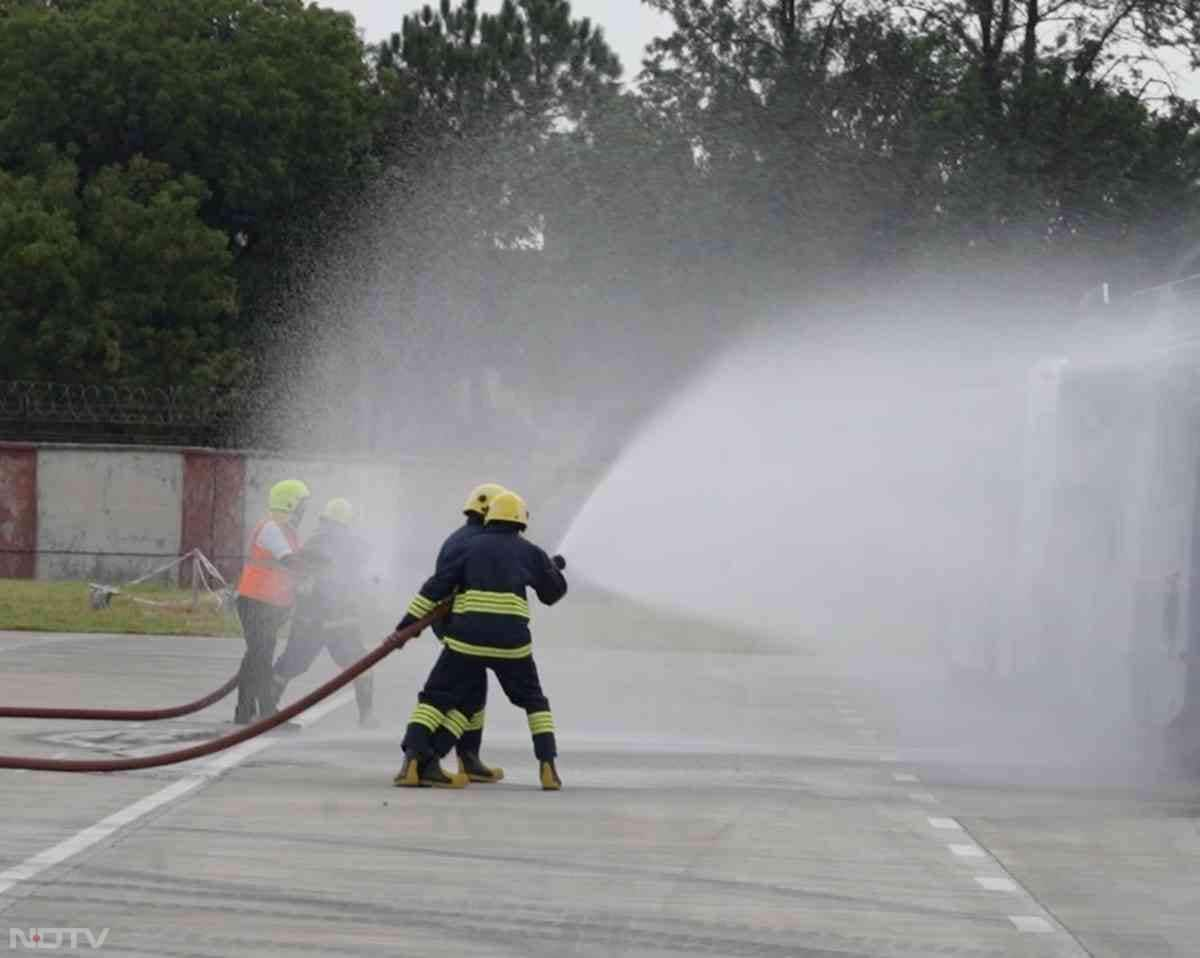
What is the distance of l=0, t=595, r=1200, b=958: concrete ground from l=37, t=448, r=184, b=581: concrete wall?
2056 centimetres

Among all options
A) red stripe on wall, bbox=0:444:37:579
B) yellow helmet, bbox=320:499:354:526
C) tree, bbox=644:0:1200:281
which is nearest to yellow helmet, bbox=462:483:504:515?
yellow helmet, bbox=320:499:354:526

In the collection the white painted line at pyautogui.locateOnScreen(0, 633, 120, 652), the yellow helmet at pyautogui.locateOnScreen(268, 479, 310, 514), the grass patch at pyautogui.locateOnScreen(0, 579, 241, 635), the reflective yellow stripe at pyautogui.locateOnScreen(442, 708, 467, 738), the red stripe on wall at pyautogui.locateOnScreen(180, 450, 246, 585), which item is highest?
→ the yellow helmet at pyautogui.locateOnScreen(268, 479, 310, 514)

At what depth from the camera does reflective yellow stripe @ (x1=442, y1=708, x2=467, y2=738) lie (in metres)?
16.2

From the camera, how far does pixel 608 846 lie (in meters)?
13.3

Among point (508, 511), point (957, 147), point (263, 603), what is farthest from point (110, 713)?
point (957, 147)

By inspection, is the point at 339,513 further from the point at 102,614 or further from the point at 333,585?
the point at 102,614

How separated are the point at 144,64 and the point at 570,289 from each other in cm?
993

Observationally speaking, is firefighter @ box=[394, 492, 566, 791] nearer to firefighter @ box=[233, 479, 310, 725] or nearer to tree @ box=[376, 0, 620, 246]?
firefighter @ box=[233, 479, 310, 725]

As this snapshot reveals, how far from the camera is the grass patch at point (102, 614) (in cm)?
3266

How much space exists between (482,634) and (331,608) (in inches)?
179

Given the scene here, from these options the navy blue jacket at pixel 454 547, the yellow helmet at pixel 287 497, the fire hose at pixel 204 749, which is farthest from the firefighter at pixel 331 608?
the navy blue jacket at pixel 454 547

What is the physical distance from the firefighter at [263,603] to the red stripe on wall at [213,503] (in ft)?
76.1

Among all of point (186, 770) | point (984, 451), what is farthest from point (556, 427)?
point (186, 770)

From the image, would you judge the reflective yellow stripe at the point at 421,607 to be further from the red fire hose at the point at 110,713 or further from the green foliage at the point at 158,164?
the green foliage at the point at 158,164
